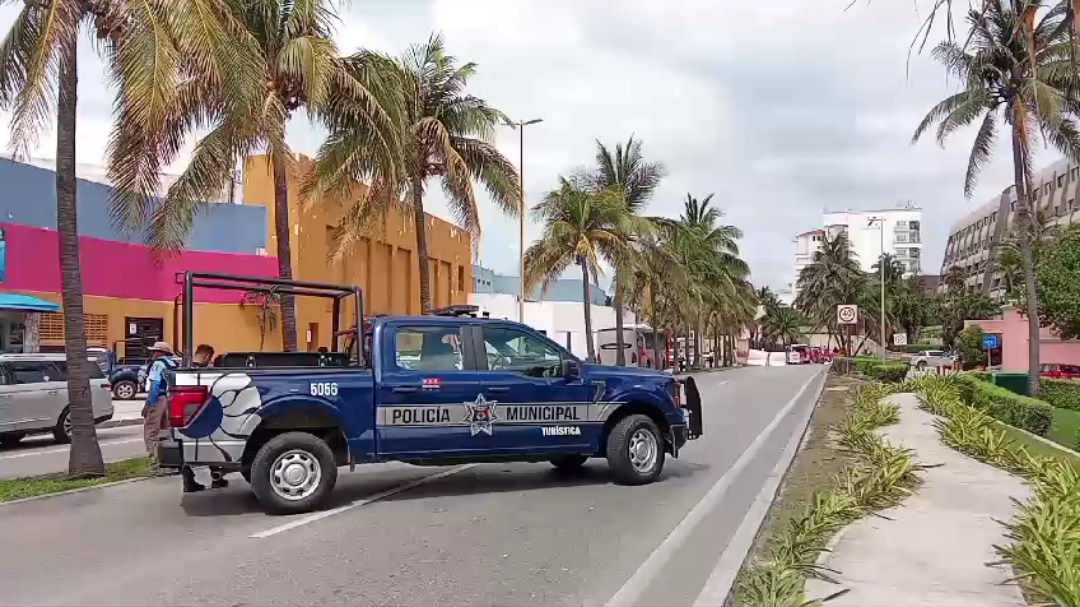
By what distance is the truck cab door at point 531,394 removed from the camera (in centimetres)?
1033

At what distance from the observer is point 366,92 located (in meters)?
17.0

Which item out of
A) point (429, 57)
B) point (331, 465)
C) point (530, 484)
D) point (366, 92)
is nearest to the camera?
point (331, 465)

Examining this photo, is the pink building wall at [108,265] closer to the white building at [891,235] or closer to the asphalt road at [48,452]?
the asphalt road at [48,452]

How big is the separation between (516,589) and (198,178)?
11.5 meters

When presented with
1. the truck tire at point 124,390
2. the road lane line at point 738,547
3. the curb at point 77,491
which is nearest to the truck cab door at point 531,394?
the road lane line at point 738,547

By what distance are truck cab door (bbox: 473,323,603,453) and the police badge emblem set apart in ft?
0.16

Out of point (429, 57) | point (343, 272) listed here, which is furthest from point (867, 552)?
point (343, 272)

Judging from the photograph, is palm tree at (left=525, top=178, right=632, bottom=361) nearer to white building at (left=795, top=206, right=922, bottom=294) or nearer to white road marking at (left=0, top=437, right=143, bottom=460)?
white road marking at (left=0, top=437, right=143, bottom=460)

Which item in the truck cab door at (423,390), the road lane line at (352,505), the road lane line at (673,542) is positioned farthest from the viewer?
the truck cab door at (423,390)

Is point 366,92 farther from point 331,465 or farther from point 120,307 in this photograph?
point 120,307

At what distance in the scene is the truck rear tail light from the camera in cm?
897

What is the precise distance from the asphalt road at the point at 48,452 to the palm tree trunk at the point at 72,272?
6.10 ft

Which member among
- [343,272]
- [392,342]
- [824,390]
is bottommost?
[824,390]

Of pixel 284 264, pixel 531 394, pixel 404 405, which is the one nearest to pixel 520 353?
pixel 531 394
